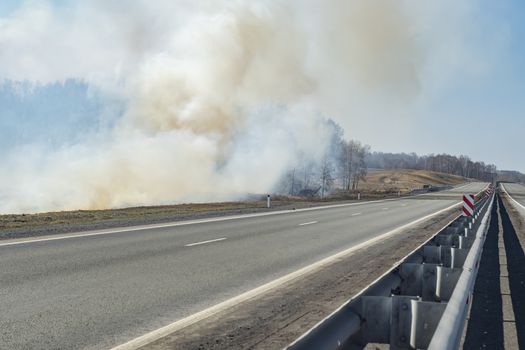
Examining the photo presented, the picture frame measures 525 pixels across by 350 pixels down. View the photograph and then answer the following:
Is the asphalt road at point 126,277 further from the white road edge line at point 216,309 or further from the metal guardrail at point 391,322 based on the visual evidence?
the metal guardrail at point 391,322

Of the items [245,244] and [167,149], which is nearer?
[245,244]

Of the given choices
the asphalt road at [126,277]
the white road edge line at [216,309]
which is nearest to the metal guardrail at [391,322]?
the white road edge line at [216,309]

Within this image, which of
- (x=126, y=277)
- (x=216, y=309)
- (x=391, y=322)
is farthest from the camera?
(x=126, y=277)

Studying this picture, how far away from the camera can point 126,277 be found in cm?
709

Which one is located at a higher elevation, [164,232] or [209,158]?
[209,158]

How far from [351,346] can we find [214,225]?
1338 cm

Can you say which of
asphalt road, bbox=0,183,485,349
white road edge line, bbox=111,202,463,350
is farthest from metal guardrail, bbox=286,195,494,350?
asphalt road, bbox=0,183,485,349

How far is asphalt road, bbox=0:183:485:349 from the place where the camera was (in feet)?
15.4

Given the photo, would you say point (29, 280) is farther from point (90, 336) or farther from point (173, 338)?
point (173, 338)

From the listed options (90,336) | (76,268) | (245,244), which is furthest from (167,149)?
(90,336)

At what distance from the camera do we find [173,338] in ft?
14.8

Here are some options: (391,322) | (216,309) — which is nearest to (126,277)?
(216,309)

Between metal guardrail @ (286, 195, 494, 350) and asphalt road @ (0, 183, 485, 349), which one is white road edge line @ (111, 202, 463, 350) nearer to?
asphalt road @ (0, 183, 485, 349)

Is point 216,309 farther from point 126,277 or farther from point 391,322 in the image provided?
point 391,322
